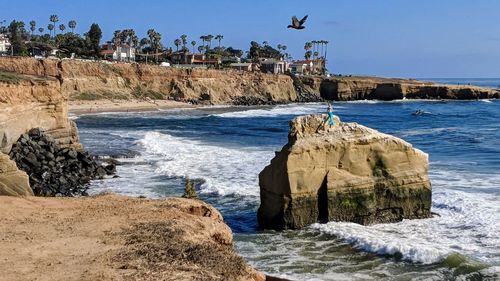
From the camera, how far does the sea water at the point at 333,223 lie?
1266 cm

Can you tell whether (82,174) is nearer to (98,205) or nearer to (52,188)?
(52,188)

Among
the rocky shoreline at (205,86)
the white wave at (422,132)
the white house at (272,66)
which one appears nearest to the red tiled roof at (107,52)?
the rocky shoreline at (205,86)

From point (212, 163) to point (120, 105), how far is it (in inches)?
1881

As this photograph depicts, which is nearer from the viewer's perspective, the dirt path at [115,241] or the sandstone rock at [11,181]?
the dirt path at [115,241]

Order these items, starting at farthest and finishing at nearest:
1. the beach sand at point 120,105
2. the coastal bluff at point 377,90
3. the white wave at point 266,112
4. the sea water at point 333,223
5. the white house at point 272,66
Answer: the white house at point 272,66, the coastal bluff at point 377,90, the white wave at point 266,112, the beach sand at point 120,105, the sea water at point 333,223

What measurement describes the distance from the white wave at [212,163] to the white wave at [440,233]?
6.07 metres

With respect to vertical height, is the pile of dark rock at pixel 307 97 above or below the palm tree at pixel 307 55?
below

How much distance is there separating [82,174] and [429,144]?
22394 mm

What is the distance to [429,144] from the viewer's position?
1492 inches

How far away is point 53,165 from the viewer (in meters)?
24.5

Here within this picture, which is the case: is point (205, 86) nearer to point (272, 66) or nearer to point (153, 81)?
point (153, 81)

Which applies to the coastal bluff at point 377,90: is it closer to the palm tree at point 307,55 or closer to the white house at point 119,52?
the white house at point 119,52

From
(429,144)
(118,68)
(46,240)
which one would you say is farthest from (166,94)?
(46,240)

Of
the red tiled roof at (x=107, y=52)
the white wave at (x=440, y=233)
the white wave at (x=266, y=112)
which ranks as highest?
the red tiled roof at (x=107, y=52)
